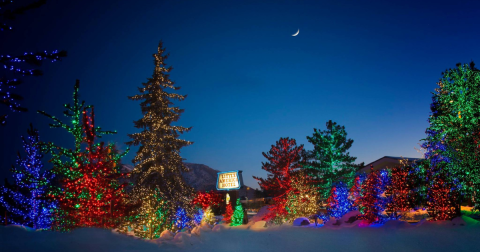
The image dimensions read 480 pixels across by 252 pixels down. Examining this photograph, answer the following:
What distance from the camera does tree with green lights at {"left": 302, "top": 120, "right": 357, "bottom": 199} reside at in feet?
90.9

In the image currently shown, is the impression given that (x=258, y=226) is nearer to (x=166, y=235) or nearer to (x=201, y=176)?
(x=166, y=235)

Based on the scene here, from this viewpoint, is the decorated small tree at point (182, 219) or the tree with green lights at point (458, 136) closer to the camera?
the tree with green lights at point (458, 136)

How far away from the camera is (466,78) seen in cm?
1384

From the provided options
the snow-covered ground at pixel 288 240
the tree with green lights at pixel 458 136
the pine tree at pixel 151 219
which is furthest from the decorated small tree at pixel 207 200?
the tree with green lights at pixel 458 136

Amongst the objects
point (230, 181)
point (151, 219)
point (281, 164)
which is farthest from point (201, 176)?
point (151, 219)

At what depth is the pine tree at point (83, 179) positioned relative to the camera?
12.4m

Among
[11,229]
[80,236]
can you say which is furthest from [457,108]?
[11,229]

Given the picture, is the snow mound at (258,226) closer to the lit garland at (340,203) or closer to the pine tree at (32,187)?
the lit garland at (340,203)

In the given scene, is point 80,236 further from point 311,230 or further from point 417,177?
point 417,177

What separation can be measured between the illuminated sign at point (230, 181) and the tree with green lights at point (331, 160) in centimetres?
750

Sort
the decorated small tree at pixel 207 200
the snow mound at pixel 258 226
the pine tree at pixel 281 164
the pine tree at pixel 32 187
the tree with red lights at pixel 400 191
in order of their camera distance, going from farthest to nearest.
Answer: the decorated small tree at pixel 207 200
the pine tree at pixel 281 164
the snow mound at pixel 258 226
the tree with red lights at pixel 400 191
the pine tree at pixel 32 187

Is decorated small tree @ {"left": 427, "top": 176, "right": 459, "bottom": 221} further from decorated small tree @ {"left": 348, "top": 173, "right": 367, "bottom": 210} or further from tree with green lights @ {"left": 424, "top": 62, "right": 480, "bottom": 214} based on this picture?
decorated small tree @ {"left": 348, "top": 173, "right": 367, "bottom": 210}

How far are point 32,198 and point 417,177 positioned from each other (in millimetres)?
20945

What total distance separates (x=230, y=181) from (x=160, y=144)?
13461 millimetres
